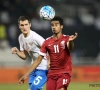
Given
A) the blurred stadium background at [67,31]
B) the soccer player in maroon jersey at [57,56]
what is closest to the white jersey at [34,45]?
the soccer player in maroon jersey at [57,56]

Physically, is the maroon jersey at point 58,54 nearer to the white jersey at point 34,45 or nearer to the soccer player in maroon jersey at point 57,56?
the soccer player in maroon jersey at point 57,56

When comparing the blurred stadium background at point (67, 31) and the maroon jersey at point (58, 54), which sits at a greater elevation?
the maroon jersey at point (58, 54)

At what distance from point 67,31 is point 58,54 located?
1438cm

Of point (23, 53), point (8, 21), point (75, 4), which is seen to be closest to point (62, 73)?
→ point (23, 53)

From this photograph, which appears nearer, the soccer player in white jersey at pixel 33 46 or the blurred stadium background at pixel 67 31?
the soccer player in white jersey at pixel 33 46

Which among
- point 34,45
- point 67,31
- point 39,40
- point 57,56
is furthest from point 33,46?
point 67,31

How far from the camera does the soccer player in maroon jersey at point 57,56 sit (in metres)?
Result: 9.64

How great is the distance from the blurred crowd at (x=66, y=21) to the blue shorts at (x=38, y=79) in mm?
12326

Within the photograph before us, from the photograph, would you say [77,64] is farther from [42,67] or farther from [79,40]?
[42,67]

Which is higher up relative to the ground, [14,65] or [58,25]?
[58,25]

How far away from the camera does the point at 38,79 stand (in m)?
10.6

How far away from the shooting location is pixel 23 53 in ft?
36.7

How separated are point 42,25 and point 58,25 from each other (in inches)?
593

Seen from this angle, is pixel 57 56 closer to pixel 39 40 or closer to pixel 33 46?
pixel 39 40
